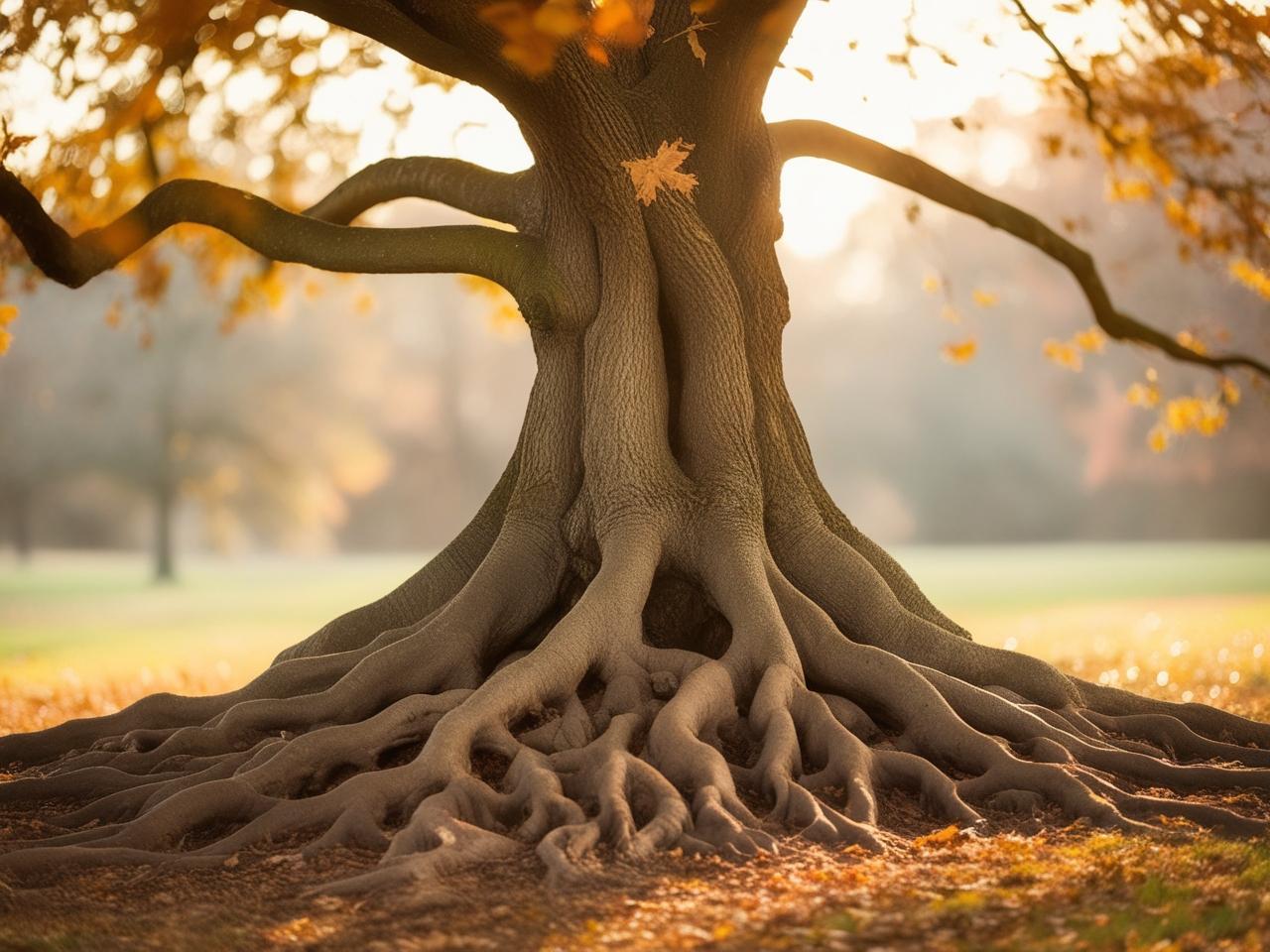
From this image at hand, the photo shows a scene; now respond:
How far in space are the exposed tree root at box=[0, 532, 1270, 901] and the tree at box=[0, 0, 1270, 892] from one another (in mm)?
19

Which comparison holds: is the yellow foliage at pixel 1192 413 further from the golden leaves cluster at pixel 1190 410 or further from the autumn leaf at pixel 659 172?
the autumn leaf at pixel 659 172

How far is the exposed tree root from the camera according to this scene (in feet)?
19.1

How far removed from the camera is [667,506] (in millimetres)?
7930

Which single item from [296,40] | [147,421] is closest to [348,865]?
[296,40]

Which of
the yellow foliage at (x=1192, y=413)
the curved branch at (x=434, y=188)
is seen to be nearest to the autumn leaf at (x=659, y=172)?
the curved branch at (x=434, y=188)

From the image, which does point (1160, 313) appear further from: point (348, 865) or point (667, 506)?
point (348, 865)

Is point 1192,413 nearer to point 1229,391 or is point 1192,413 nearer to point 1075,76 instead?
point 1229,391

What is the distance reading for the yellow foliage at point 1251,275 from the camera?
11.5 m

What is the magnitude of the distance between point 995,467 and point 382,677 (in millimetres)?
46061

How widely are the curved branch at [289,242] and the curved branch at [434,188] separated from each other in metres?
0.49

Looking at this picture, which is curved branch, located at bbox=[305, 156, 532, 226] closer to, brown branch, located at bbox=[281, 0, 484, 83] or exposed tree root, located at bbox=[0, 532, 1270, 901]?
brown branch, located at bbox=[281, 0, 484, 83]

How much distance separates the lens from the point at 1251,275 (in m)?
11.8

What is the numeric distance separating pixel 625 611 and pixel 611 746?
1.16 m

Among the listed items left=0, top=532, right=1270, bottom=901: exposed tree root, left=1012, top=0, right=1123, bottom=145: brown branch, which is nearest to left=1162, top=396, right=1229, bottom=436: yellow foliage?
left=1012, top=0, right=1123, bottom=145: brown branch
